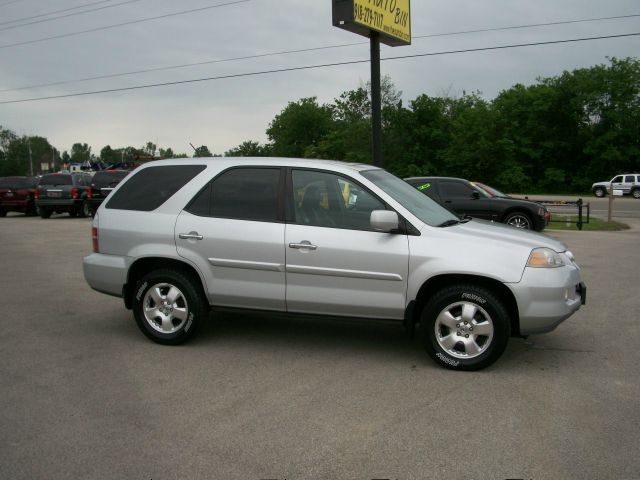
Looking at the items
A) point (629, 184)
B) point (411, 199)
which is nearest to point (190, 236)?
point (411, 199)

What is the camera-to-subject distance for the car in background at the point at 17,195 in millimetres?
26484

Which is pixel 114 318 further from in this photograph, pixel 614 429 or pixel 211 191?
pixel 614 429

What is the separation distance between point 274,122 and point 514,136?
45942mm

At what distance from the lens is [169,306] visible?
238 inches

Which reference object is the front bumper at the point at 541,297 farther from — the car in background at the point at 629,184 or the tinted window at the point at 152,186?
the car in background at the point at 629,184

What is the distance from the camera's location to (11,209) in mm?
26828

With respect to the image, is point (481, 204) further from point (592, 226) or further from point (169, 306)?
point (169, 306)

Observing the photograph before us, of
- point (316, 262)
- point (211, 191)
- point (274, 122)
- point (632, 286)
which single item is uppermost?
point (274, 122)

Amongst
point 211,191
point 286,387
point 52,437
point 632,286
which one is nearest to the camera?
point 52,437

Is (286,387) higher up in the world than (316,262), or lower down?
lower down

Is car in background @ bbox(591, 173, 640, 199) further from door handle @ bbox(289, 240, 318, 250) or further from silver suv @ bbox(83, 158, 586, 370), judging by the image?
door handle @ bbox(289, 240, 318, 250)

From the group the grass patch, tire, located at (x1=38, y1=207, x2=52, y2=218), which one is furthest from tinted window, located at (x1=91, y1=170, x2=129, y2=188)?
the grass patch

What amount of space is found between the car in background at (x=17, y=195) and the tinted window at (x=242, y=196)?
76.4 feet

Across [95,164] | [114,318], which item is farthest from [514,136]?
[114,318]
